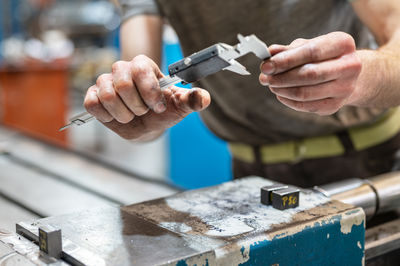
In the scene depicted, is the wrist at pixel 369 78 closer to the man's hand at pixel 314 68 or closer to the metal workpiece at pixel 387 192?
the man's hand at pixel 314 68

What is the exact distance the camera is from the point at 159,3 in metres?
0.96

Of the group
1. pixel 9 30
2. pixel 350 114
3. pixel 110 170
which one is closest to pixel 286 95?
pixel 350 114

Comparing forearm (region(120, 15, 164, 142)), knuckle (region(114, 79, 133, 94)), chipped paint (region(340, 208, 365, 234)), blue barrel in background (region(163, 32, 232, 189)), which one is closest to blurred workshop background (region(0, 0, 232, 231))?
→ blue barrel in background (region(163, 32, 232, 189))

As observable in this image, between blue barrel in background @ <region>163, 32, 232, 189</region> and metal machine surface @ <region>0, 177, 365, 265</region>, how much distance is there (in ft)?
4.40

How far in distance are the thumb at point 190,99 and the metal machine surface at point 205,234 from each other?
133 millimetres

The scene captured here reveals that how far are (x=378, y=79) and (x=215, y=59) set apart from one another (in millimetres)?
229

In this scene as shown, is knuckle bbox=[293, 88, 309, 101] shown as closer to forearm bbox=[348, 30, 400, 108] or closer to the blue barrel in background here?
forearm bbox=[348, 30, 400, 108]

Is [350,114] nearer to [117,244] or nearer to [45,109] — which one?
[117,244]

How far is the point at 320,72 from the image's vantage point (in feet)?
1.63

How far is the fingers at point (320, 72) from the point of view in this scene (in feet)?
1.63

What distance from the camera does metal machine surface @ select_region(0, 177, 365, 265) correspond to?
497 mm

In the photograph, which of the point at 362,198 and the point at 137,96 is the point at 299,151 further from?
the point at 137,96

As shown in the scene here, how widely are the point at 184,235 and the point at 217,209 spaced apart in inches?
3.8

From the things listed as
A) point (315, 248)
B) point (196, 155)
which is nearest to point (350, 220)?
point (315, 248)
